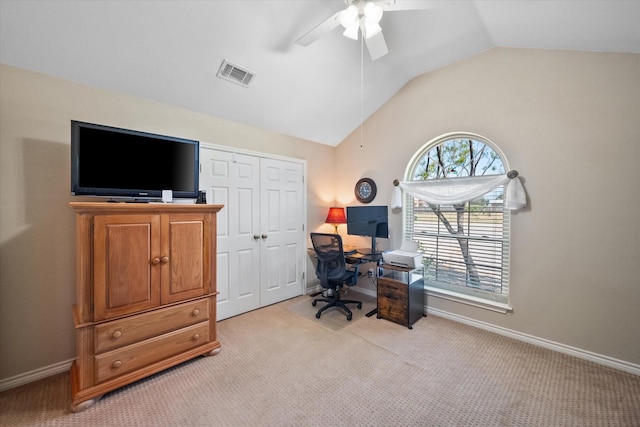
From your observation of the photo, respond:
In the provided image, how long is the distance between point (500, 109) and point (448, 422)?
2809 millimetres

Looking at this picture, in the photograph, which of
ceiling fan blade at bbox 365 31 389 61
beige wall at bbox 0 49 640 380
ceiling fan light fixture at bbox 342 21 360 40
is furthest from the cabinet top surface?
ceiling fan blade at bbox 365 31 389 61

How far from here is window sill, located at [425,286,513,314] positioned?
2693 mm

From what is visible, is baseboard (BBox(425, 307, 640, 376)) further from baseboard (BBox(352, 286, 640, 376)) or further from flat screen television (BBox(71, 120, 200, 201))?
flat screen television (BBox(71, 120, 200, 201))

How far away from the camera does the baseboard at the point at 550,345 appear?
6.91 feet

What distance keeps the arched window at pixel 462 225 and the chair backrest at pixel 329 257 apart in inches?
42.9

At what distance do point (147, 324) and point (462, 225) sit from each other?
10.8 ft

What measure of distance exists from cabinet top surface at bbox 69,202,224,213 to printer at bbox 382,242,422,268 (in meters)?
1.98

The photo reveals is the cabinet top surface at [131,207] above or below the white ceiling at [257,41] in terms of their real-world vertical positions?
below

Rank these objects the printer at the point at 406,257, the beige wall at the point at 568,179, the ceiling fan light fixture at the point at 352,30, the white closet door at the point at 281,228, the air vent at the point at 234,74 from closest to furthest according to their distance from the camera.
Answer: the ceiling fan light fixture at the point at 352,30
the beige wall at the point at 568,179
the air vent at the point at 234,74
the printer at the point at 406,257
the white closet door at the point at 281,228

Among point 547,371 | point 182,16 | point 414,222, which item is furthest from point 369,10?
point 547,371

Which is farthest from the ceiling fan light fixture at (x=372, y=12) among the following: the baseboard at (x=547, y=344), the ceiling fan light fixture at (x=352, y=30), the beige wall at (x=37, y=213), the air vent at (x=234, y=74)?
the baseboard at (x=547, y=344)

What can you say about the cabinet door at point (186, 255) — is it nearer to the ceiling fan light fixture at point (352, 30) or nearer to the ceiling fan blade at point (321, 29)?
the ceiling fan blade at point (321, 29)

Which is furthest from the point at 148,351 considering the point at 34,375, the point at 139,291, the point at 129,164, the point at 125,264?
the point at 129,164

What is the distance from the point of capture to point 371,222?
3525 millimetres
